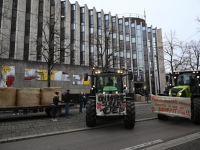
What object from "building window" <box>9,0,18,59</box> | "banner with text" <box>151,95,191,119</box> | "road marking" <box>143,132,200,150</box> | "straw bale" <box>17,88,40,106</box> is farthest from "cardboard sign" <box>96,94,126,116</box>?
"building window" <box>9,0,18,59</box>

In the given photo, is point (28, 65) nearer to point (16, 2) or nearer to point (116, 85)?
point (116, 85)

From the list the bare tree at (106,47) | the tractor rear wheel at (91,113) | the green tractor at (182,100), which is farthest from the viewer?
the bare tree at (106,47)

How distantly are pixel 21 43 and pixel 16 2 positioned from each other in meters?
7.66

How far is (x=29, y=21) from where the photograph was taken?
102 ft

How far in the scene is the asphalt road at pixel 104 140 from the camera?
5508mm

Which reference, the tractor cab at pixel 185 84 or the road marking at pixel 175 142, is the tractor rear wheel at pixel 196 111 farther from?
the road marking at pixel 175 142

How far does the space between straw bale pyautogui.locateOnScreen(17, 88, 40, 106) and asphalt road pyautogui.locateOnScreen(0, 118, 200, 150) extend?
5.82m

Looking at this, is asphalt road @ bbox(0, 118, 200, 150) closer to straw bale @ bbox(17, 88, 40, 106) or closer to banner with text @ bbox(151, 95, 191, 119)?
banner with text @ bbox(151, 95, 191, 119)

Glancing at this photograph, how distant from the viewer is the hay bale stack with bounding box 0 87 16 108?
10.6 metres

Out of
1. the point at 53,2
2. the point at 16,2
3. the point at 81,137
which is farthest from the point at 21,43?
the point at 81,137

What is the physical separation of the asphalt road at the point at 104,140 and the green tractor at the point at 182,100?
1.14m

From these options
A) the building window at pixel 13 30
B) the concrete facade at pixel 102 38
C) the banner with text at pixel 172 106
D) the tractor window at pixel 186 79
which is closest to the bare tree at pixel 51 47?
the concrete facade at pixel 102 38

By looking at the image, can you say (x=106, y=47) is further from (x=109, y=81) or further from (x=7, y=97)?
(x=7, y=97)

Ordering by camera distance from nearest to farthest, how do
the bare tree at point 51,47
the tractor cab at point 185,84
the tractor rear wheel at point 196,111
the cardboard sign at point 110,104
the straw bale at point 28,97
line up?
the cardboard sign at point 110,104 < the tractor rear wheel at point 196,111 < the tractor cab at point 185,84 < the straw bale at point 28,97 < the bare tree at point 51,47
